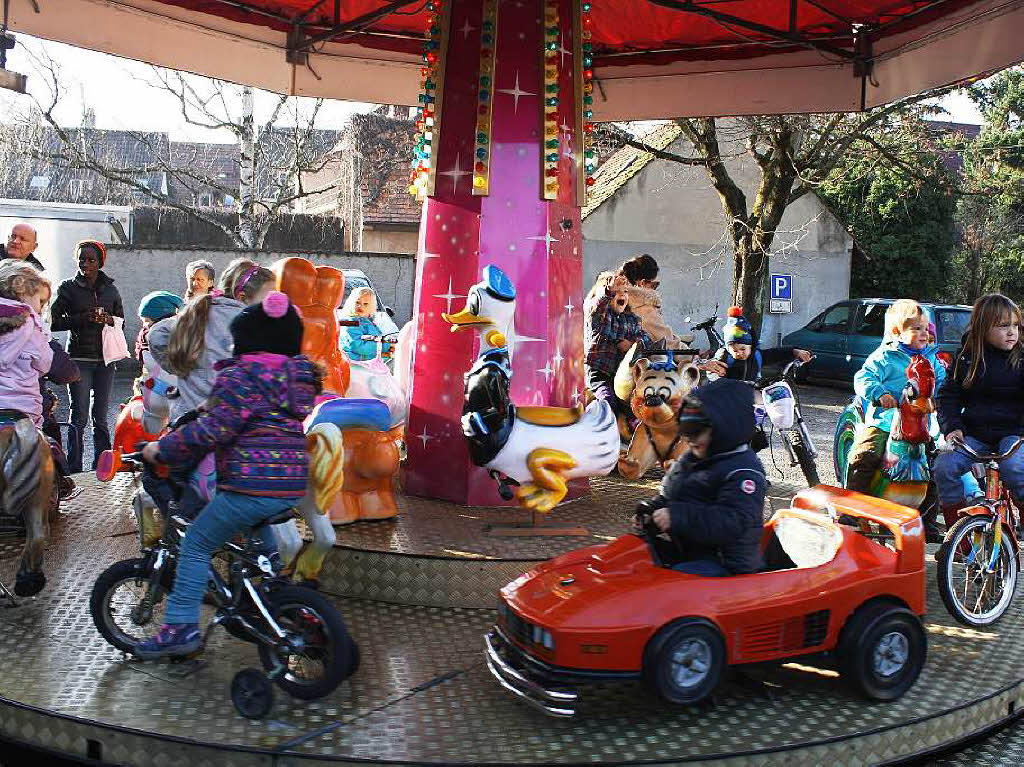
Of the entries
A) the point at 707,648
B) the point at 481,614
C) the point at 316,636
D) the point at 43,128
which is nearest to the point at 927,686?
the point at 707,648

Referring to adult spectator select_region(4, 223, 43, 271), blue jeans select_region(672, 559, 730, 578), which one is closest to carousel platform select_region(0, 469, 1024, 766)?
blue jeans select_region(672, 559, 730, 578)

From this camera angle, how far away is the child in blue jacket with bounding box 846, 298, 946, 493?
755cm

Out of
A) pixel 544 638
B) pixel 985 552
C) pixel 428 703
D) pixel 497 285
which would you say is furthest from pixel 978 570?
pixel 428 703

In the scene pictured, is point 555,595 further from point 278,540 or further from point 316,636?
point 278,540

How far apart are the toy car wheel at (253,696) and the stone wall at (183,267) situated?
16.3 metres

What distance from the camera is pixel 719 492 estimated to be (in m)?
4.54

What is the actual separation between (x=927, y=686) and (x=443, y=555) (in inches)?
97.4

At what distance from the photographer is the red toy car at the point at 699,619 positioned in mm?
4199

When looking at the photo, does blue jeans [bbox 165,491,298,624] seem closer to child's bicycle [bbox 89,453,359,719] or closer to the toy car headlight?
child's bicycle [bbox 89,453,359,719]

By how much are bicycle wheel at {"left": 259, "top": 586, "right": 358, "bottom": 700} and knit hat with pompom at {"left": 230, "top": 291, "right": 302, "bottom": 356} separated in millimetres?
1000

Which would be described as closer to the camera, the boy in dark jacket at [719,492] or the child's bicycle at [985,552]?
the boy in dark jacket at [719,492]

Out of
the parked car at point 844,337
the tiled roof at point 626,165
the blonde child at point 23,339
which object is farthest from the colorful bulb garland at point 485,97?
the tiled roof at point 626,165

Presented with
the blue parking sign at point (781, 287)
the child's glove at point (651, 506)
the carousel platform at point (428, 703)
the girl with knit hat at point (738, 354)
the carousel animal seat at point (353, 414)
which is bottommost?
the carousel platform at point (428, 703)

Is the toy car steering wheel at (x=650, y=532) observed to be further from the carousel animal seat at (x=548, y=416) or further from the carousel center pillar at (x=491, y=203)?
the carousel center pillar at (x=491, y=203)
